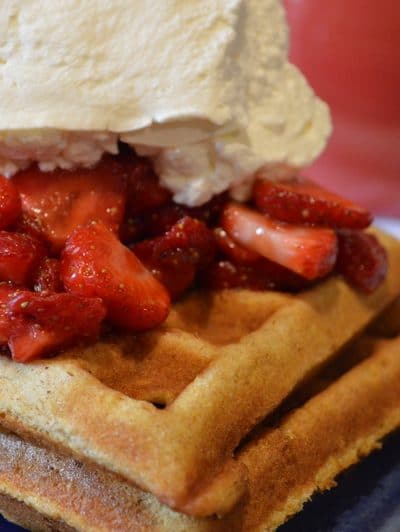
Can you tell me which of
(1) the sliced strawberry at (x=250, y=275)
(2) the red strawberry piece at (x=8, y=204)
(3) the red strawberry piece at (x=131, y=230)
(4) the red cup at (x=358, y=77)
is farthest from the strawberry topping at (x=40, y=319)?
(4) the red cup at (x=358, y=77)

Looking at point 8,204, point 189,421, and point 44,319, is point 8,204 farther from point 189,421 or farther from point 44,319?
point 189,421

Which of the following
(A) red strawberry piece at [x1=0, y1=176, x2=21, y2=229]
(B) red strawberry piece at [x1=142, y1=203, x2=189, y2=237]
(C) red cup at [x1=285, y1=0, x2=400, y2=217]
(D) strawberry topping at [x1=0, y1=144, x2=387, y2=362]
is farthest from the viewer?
(C) red cup at [x1=285, y1=0, x2=400, y2=217]

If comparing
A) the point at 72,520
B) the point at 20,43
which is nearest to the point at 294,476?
the point at 72,520

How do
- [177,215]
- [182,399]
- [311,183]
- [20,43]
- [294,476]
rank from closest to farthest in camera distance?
[182,399], [294,476], [20,43], [177,215], [311,183]

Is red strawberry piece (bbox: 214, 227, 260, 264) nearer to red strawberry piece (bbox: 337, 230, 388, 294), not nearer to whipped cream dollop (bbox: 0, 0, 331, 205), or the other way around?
whipped cream dollop (bbox: 0, 0, 331, 205)

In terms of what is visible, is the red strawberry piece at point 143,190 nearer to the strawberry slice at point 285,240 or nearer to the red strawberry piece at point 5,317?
the strawberry slice at point 285,240

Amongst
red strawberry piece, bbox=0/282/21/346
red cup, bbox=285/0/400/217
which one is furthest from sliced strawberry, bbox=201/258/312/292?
red cup, bbox=285/0/400/217

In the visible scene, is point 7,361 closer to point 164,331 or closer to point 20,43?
point 164,331
